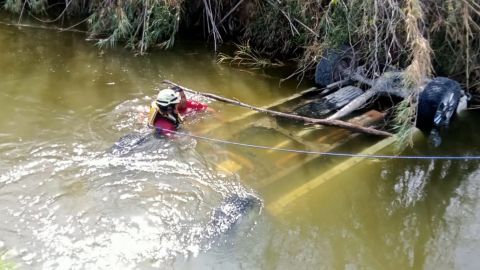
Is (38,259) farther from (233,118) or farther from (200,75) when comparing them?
(200,75)

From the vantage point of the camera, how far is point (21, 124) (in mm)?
6020

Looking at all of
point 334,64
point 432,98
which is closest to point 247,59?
point 334,64

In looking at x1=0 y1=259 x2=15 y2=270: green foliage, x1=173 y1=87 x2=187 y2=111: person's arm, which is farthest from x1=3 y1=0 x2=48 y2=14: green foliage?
x1=0 y1=259 x2=15 y2=270: green foliage

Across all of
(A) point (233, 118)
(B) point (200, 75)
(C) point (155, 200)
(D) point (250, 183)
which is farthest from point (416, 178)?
(B) point (200, 75)

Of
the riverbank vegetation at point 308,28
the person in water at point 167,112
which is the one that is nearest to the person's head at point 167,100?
the person in water at point 167,112

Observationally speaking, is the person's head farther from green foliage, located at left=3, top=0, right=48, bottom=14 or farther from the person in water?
green foliage, located at left=3, top=0, right=48, bottom=14

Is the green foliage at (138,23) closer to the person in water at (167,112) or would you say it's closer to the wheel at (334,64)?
the person in water at (167,112)

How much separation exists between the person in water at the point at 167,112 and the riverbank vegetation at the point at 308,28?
237 cm

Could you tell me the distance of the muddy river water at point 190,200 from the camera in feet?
14.3

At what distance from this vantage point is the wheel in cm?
716

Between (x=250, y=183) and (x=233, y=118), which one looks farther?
(x=233, y=118)

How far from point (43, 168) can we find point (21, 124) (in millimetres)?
1051

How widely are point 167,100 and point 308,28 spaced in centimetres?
279

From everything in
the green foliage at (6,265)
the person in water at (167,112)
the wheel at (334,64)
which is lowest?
the green foliage at (6,265)
